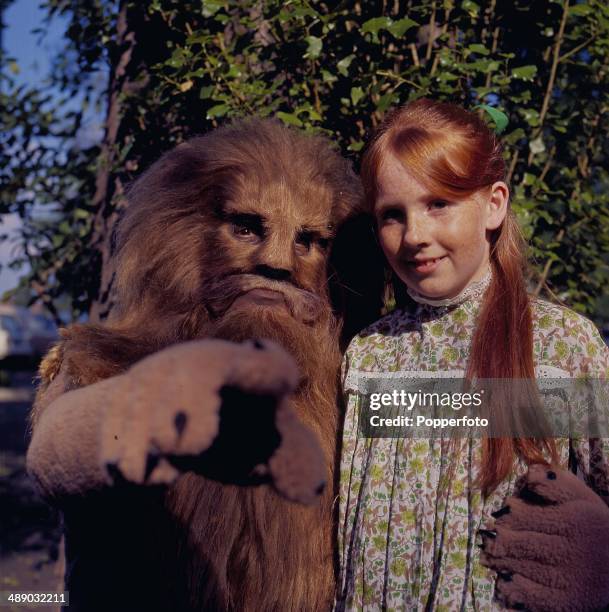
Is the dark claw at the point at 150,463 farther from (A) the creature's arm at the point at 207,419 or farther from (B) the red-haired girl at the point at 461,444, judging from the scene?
(B) the red-haired girl at the point at 461,444

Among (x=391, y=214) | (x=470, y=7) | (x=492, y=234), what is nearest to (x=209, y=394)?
(x=391, y=214)

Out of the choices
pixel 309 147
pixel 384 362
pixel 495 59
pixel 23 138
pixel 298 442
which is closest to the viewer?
pixel 298 442

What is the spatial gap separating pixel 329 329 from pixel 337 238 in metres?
0.27

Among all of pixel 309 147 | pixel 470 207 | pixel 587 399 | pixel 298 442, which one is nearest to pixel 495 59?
pixel 309 147

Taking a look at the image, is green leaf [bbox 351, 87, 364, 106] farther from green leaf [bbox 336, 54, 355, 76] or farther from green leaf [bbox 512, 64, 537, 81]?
green leaf [bbox 512, 64, 537, 81]

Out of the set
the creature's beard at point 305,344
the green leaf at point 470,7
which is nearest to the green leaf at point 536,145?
the green leaf at point 470,7

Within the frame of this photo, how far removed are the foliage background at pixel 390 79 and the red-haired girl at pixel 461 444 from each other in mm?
516

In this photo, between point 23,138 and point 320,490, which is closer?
point 320,490

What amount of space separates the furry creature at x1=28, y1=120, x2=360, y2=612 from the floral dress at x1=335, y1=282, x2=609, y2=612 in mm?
116

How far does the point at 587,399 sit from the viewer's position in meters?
1.73

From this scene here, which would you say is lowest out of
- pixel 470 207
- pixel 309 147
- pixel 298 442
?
pixel 298 442

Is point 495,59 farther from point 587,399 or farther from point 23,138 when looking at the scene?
point 23,138

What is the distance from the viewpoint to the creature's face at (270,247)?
2.07m

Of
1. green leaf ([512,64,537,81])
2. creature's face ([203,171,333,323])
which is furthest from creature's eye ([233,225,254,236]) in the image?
green leaf ([512,64,537,81])
